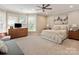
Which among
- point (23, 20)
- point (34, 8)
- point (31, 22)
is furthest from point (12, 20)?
point (34, 8)

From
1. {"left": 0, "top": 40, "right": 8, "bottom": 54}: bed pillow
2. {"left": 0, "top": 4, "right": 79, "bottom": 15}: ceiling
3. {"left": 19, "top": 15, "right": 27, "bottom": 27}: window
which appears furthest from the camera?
{"left": 19, "top": 15, "right": 27, "bottom": 27}: window

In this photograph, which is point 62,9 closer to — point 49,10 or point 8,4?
point 49,10

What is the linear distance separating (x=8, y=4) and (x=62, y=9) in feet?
3.37

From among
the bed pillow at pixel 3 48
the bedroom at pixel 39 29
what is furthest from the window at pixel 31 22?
the bed pillow at pixel 3 48

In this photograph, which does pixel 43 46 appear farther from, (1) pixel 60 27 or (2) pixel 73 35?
(2) pixel 73 35

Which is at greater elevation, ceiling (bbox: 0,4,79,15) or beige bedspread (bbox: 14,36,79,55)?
ceiling (bbox: 0,4,79,15)

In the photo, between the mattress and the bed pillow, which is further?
the mattress

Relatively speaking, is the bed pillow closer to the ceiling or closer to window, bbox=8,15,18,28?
window, bbox=8,15,18,28

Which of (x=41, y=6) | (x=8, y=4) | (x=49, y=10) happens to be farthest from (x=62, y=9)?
→ (x=8, y=4)

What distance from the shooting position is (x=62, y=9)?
1.96m

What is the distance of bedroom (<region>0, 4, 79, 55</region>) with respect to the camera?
75.9 inches

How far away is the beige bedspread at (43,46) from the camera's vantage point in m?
1.92

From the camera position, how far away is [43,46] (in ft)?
6.54

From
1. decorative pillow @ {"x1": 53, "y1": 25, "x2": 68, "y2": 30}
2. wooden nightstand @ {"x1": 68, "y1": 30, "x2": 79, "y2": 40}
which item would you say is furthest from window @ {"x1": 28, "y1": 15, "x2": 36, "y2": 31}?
wooden nightstand @ {"x1": 68, "y1": 30, "x2": 79, "y2": 40}
